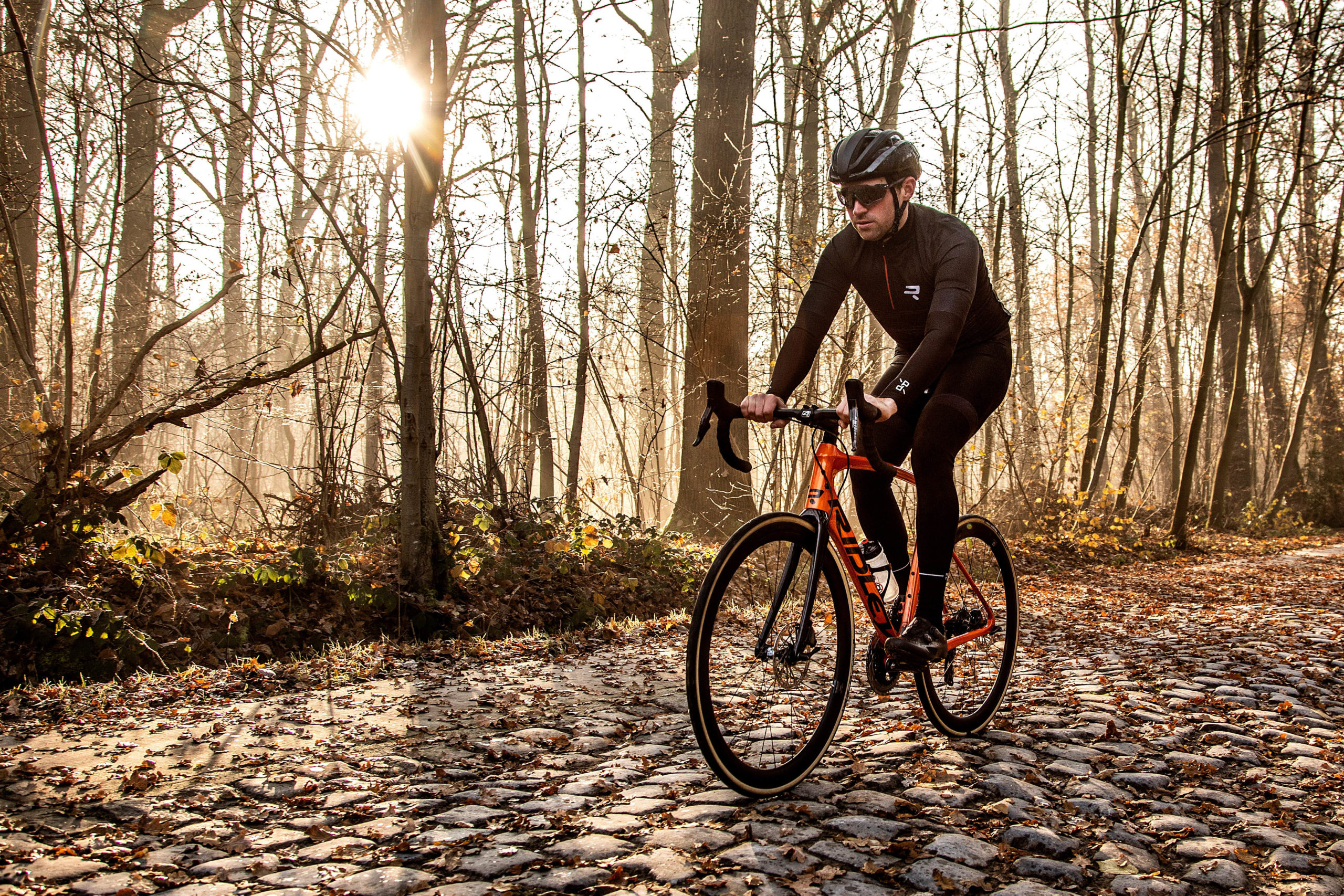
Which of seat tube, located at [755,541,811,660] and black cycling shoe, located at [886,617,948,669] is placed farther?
black cycling shoe, located at [886,617,948,669]

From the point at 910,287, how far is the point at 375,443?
1618 cm

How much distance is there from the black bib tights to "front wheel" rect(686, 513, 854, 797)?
1.70 feet

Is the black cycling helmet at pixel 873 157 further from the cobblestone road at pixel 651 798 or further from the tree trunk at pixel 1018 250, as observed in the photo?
the tree trunk at pixel 1018 250

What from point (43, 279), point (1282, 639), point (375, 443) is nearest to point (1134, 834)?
point (1282, 639)

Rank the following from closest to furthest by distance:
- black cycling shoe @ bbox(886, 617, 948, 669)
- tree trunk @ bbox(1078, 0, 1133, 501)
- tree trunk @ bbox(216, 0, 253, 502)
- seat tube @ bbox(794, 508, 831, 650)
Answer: seat tube @ bbox(794, 508, 831, 650) < black cycling shoe @ bbox(886, 617, 948, 669) < tree trunk @ bbox(216, 0, 253, 502) < tree trunk @ bbox(1078, 0, 1133, 501)

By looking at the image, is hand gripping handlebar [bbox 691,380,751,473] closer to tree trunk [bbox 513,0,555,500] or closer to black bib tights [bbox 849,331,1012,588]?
black bib tights [bbox 849,331,1012,588]

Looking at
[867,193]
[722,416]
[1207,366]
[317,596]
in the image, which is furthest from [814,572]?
[1207,366]

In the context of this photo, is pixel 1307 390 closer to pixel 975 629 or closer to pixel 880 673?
pixel 975 629

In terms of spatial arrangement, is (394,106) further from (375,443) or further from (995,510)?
(375,443)

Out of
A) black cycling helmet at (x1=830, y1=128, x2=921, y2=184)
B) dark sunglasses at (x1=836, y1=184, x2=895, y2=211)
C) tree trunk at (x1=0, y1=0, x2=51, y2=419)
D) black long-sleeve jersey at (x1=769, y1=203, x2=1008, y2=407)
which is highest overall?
tree trunk at (x1=0, y1=0, x2=51, y2=419)

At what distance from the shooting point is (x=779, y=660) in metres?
3.05

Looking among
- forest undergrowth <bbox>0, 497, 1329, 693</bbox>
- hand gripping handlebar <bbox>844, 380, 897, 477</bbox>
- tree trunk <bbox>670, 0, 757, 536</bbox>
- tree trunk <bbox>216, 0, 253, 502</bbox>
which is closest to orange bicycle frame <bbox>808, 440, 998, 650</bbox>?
hand gripping handlebar <bbox>844, 380, 897, 477</bbox>

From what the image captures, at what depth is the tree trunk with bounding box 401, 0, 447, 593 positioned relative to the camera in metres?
6.13

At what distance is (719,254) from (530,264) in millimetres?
2100
